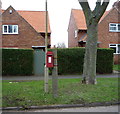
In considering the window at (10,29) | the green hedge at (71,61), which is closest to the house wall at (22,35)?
the window at (10,29)

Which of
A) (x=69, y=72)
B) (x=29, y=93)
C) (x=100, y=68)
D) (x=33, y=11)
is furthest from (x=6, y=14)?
(x=29, y=93)

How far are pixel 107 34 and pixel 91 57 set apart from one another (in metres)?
14.7

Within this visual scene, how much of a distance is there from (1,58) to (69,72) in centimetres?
538

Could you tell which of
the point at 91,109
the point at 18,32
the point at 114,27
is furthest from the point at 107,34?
the point at 91,109

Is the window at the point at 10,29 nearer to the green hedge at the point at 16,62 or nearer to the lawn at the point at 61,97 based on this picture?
the green hedge at the point at 16,62

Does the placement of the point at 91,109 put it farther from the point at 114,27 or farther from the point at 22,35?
the point at 114,27

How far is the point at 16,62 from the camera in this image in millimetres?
14703

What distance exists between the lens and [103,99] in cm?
650

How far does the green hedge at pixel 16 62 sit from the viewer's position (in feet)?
47.7

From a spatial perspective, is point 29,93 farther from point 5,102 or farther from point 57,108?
point 57,108

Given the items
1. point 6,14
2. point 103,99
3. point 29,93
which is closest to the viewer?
point 103,99

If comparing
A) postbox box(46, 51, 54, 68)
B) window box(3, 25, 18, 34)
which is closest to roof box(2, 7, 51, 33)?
window box(3, 25, 18, 34)

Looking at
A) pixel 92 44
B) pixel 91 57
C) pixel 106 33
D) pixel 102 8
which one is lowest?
pixel 91 57

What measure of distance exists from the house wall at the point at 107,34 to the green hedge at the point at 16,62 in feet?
34.4
